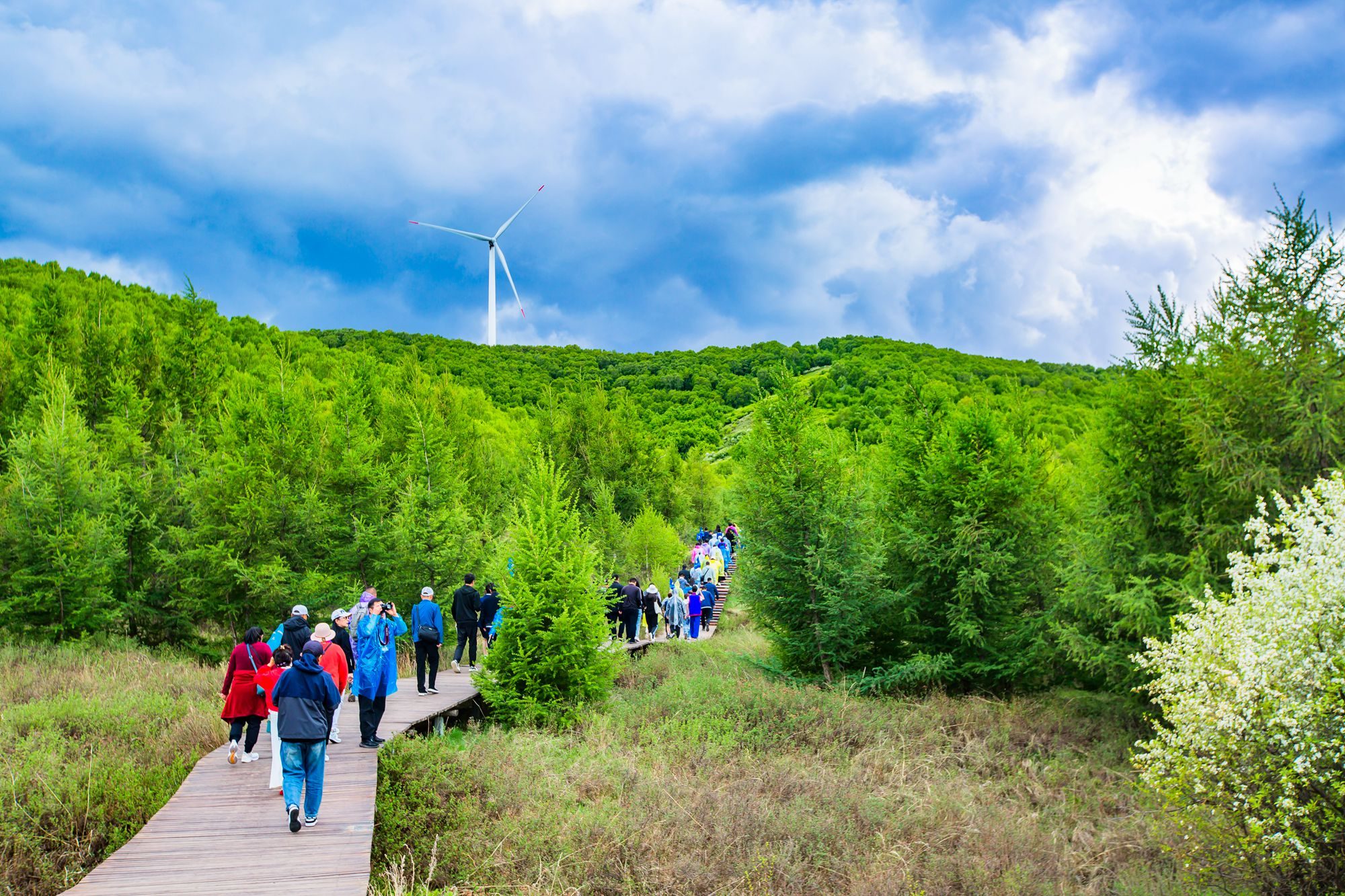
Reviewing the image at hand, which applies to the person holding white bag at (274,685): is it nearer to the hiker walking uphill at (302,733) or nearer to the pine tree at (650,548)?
the hiker walking uphill at (302,733)

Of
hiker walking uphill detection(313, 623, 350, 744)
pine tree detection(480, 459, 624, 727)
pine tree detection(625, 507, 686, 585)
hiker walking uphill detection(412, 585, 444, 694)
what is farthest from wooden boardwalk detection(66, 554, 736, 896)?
pine tree detection(625, 507, 686, 585)

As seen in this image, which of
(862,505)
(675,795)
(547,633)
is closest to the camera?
(675,795)

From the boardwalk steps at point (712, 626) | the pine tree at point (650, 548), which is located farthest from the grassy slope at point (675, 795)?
the pine tree at point (650, 548)

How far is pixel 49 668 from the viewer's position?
1556 centimetres

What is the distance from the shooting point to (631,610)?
2167 cm

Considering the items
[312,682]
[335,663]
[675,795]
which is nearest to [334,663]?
[335,663]

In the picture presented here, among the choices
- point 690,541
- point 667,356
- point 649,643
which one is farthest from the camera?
point 667,356

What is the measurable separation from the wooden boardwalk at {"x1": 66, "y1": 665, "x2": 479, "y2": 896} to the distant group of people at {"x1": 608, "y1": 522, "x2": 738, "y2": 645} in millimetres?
6758

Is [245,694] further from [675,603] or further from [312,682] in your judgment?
[675,603]

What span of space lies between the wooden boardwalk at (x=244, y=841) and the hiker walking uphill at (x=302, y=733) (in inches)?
12.1

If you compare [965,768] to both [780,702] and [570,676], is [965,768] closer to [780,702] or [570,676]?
[780,702]

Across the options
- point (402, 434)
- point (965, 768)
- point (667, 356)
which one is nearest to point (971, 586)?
point (965, 768)

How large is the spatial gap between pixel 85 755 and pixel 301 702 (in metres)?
5.60

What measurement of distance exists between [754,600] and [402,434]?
1507 cm
